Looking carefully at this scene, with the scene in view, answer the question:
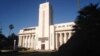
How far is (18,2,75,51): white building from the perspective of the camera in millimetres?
65438

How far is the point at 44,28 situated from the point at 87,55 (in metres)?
57.4

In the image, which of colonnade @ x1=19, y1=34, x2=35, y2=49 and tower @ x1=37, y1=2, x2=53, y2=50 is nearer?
tower @ x1=37, y1=2, x2=53, y2=50

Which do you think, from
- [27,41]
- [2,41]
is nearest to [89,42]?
[2,41]

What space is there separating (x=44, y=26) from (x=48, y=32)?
3.71m

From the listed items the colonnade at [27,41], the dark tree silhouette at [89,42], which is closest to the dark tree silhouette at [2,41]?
the colonnade at [27,41]

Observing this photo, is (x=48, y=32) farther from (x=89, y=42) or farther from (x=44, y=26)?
(x=89, y=42)

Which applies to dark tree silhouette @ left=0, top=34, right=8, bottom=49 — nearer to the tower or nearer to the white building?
the white building

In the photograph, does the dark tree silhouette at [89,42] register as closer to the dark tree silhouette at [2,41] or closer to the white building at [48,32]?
the dark tree silhouette at [2,41]

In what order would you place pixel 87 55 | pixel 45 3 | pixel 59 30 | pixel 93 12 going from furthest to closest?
pixel 45 3 < pixel 59 30 < pixel 93 12 < pixel 87 55

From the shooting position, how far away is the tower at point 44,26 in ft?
221

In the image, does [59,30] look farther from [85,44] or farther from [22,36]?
[85,44]

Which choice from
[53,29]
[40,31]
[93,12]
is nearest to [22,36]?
[40,31]

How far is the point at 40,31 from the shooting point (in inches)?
2721

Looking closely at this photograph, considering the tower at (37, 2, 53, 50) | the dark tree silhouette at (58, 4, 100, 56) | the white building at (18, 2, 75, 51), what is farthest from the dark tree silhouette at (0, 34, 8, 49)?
the dark tree silhouette at (58, 4, 100, 56)
